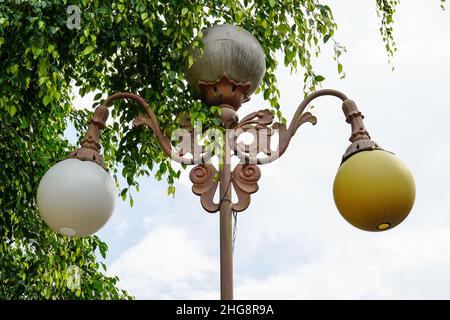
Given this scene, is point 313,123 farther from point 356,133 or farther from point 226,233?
point 226,233

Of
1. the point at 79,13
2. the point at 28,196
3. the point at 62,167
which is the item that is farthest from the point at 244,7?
the point at 62,167

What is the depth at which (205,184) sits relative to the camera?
9.45 feet

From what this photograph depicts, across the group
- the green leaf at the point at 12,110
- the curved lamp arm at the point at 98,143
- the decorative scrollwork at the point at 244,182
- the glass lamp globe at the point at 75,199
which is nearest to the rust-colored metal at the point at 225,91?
the curved lamp arm at the point at 98,143

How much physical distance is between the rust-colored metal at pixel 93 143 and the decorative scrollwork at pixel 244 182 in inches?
22.9

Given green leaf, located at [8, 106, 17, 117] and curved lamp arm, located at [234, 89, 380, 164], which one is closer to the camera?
curved lamp arm, located at [234, 89, 380, 164]

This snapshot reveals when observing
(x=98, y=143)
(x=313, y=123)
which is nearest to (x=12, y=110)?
(x=98, y=143)

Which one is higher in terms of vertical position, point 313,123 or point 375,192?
point 313,123

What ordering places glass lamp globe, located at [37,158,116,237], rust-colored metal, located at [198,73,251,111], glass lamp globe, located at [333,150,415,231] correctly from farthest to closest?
rust-colored metal, located at [198,73,251,111], glass lamp globe, located at [37,158,116,237], glass lamp globe, located at [333,150,415,231]

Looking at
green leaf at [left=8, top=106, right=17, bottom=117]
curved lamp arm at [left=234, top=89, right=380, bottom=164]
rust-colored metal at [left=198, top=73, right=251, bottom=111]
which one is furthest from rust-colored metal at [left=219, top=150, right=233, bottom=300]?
green leaf at [left=8, top=106, right=17, bottom=117]

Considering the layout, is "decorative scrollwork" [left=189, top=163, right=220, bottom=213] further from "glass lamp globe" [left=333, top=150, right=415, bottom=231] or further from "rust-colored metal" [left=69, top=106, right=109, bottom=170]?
"glass lamp globe" [left=333, top=150, right=415, bottom=231]

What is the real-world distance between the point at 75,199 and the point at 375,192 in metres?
1.16

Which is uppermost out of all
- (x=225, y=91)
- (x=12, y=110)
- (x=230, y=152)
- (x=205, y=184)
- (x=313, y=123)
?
(x=12, y=110)

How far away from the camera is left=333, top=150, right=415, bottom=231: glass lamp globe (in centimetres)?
246
